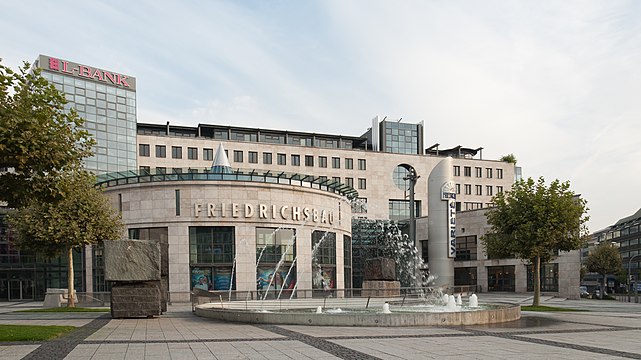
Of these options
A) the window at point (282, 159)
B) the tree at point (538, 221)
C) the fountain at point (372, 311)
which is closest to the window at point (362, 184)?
the window at point (282, 159)

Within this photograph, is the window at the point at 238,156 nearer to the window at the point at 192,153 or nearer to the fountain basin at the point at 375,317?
the window at the point at 192,153

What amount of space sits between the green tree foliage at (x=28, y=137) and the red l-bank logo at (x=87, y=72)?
59311mm

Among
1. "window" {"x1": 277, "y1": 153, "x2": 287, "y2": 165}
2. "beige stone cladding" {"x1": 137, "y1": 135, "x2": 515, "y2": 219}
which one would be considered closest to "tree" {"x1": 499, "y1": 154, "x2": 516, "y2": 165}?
"beige stone cladding" {"x1": 137, "y1": 135, "x2": 515, "y2": 219}

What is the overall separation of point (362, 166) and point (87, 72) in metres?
40.1

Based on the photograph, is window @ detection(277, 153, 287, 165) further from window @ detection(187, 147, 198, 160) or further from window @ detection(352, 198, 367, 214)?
window @ detection(352, 198, 367, 214)

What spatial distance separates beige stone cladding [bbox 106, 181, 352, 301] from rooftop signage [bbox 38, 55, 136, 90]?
111ft

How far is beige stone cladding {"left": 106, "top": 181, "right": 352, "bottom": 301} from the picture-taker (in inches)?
1705

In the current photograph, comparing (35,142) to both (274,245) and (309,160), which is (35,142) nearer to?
(274,245)

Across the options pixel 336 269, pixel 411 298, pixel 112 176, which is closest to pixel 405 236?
pixel 336 269

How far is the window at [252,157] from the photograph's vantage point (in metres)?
82.4

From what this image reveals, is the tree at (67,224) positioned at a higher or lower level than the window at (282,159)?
lower

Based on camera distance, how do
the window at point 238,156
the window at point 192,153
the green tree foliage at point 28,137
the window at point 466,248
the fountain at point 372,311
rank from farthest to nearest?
the window at point 238,156, the window at point 192,153, the window at point 466,248, the fountain at point 372,311, the green tree foliage at point 28,137

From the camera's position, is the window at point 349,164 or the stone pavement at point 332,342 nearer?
the stone pavement at point 332,342

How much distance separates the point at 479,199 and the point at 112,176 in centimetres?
6469
